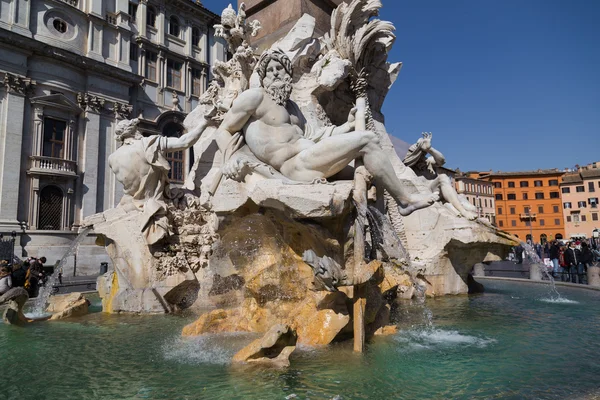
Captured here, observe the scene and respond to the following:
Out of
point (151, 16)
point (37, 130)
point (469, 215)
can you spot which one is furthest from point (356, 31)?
point (151, 16)

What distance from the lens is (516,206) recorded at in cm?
5512

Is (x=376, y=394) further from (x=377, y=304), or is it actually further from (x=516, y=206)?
(x=516, y=206)

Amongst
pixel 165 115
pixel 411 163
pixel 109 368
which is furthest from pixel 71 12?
pixel 109 368

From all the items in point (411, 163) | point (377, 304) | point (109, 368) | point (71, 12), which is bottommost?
point (109, 368)

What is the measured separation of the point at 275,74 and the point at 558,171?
60227mm

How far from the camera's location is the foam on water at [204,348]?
3590mm

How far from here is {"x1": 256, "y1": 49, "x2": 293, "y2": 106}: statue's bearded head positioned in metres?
4.70

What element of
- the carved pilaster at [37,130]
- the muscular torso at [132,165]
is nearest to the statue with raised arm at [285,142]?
the muscular torso at [132,165]

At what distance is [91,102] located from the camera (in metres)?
22.8

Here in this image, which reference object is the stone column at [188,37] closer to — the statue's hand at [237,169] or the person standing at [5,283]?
the person standing at [5,283]

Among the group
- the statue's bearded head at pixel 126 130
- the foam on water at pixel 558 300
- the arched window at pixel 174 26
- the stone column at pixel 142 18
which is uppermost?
the arched window at pixel 174 26

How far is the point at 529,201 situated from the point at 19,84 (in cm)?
5619

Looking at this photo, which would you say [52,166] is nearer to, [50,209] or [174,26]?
[50,209]

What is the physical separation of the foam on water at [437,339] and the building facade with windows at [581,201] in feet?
180
